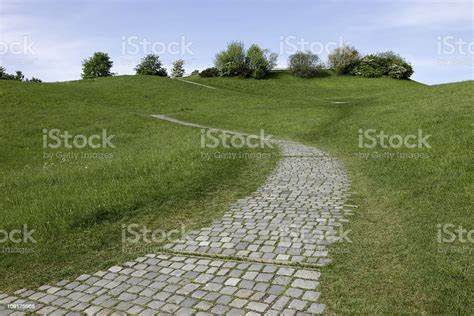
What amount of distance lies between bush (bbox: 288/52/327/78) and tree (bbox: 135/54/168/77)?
28.3 meters

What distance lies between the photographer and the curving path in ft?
19.7

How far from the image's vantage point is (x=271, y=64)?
3046 inches

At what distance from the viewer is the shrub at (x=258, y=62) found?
2849 inches

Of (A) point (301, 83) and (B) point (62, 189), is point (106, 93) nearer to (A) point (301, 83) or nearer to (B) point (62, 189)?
(A) point (301, 83)

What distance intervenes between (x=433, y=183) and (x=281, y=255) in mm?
6104

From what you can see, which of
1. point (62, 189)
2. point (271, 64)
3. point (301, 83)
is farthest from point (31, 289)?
point (271, 64)

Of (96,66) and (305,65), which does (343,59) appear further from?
(96,66)
